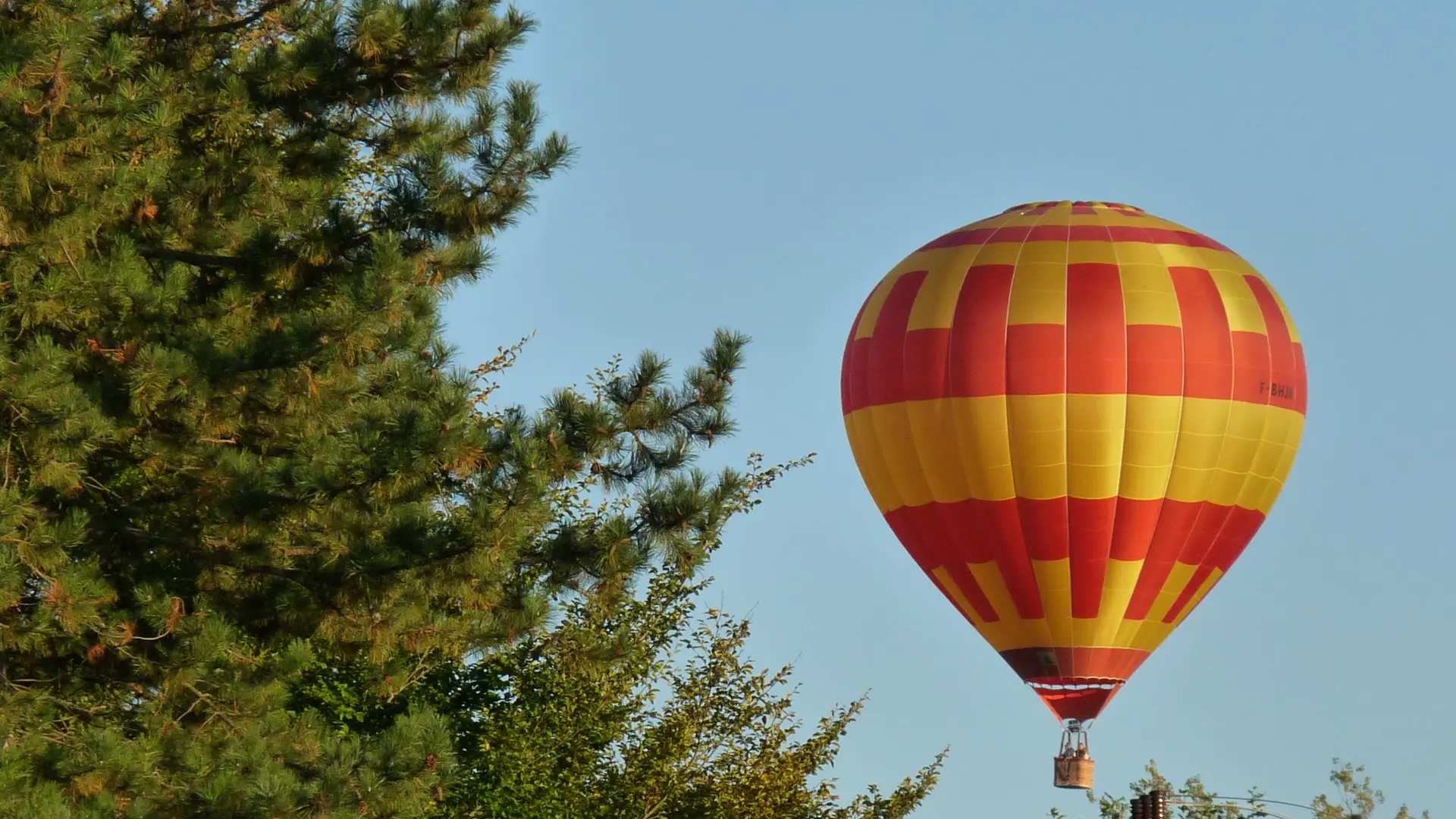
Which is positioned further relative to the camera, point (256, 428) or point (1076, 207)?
point (1076, 207)

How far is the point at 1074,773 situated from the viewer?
31.7 metres

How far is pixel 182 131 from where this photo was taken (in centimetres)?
1834

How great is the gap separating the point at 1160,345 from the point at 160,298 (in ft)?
52.6

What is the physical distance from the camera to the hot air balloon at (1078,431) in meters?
30.0

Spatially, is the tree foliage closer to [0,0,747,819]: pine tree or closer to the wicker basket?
[0,0,747,819]: pine tree

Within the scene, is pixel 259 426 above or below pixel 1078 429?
below

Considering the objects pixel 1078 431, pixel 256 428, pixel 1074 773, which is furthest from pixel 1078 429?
pixel 256 428

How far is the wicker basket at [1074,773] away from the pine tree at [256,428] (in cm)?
1505

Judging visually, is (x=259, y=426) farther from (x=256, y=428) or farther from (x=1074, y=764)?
(x=1074, y=764)

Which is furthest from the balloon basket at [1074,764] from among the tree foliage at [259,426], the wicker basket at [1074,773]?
the tree foliage at [259,426]

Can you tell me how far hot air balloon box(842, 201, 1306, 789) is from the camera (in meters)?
30.0

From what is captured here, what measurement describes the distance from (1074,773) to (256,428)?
16.9 m

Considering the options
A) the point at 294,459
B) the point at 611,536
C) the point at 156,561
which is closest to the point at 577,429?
the point at 611,536

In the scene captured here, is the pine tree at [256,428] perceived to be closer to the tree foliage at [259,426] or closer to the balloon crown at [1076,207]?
the tree foliage at [259,426]
